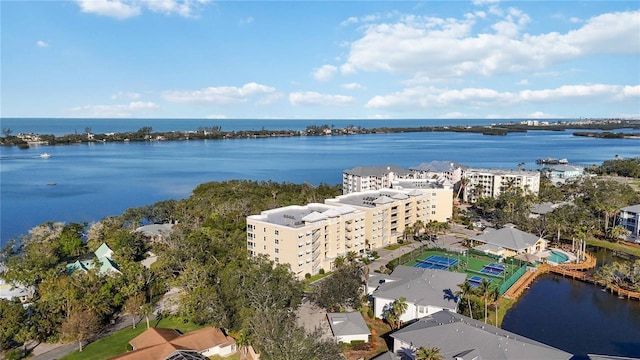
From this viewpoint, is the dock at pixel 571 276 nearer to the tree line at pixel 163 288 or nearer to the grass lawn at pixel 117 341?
the tree line at pixel 163 288

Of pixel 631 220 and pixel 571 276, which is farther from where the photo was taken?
pixel 631 220

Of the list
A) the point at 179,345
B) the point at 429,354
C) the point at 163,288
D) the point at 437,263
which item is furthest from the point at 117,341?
the point at 437,263

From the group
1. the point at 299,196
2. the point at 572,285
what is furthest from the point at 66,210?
Result: the point at 572,285

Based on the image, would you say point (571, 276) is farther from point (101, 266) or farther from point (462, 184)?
point (101, 266)

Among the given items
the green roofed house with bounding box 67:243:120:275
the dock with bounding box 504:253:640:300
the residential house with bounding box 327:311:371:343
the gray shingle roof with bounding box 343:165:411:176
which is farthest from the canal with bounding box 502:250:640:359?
the gray shingle roof with bounding box 343:165:411:176

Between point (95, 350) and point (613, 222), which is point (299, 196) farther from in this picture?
point (613, 222)

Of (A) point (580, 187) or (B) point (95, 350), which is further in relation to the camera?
(A) point (580, 187)

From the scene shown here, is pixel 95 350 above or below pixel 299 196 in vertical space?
below
